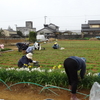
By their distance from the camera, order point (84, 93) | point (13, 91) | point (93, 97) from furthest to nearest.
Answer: point (13, 91) → point (84, 93) → point (93, 97)

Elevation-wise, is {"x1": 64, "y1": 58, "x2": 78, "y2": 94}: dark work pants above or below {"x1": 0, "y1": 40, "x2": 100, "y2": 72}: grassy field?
above

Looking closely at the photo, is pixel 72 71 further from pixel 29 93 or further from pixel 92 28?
pixel 92 28

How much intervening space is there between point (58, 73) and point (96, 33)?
139 ft

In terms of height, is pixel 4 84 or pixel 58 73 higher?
pixel 58 73

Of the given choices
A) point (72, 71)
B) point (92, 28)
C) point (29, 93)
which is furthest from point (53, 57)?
point (92, 28)

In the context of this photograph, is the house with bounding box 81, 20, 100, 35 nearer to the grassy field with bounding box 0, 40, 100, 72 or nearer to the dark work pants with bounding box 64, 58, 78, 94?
the grassy field with bounding box 0, 40, 100, 72

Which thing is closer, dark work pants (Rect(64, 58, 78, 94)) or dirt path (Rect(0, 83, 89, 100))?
dark work pants (Rect(64, 58, 78, 94))

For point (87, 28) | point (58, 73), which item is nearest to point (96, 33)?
point (87, 28)

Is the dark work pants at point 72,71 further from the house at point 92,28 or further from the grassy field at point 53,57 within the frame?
the house at point 92,28

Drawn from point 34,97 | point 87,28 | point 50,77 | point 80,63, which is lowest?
point 34,97

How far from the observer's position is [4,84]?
4.61 m

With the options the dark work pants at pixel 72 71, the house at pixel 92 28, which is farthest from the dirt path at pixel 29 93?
the house at pixel 92 28

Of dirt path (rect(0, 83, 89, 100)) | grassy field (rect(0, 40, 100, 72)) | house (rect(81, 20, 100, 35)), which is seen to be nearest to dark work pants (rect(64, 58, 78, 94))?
dirt path (rect(0, 83, 89, 100))

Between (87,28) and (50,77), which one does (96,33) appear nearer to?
(87,28)
